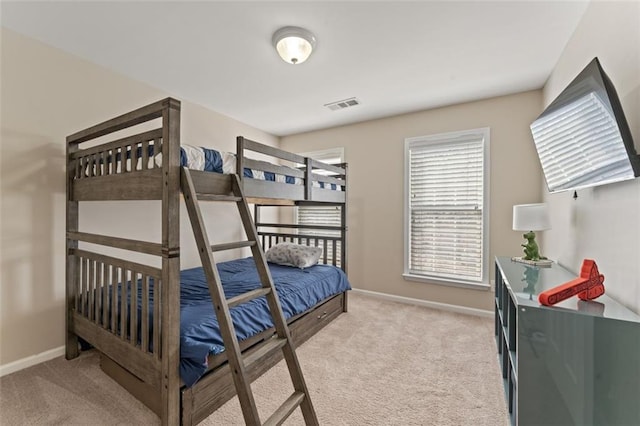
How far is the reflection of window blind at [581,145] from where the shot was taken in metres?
1.28

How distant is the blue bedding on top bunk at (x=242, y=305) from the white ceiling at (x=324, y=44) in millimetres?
1988

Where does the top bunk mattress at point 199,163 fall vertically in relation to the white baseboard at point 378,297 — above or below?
above

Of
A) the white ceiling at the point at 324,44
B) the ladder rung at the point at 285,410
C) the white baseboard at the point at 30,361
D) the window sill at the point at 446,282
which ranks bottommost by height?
the white baseboard at the point at 30,361

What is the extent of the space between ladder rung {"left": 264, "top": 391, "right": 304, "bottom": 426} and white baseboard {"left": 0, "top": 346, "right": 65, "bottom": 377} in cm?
218

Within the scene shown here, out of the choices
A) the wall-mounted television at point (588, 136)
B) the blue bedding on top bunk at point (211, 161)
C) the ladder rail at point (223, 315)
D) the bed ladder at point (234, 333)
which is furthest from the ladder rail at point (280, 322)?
the wall-mounted television at point (588, 136)

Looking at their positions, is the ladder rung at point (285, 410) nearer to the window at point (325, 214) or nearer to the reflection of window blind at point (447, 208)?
the reflection of window blind at point (447, 208)

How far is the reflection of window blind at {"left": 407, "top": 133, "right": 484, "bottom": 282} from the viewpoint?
334 centimetres

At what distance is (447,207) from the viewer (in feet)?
11.5

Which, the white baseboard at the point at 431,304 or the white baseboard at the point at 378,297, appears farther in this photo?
the white baseboard at the point at 431,304

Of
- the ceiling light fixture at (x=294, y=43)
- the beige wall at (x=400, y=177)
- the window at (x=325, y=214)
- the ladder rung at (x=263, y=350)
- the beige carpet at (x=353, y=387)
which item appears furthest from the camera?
the window at (x=325, y=214)

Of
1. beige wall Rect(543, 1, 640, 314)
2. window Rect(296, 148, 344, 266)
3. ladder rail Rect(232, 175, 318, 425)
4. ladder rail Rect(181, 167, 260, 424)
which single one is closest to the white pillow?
window Rect(296, 148, 344, 266)

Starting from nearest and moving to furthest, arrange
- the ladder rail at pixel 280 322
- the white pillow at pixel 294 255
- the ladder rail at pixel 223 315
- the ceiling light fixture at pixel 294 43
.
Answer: the ladder rail at pixel 223 315, the ladder rail at pixel 280 322, the ceiling light fixture at pixel 294 43, the white pillow at pixel 294 255

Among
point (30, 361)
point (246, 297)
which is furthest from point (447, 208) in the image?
point (30, 361)

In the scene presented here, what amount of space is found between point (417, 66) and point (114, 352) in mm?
3257
